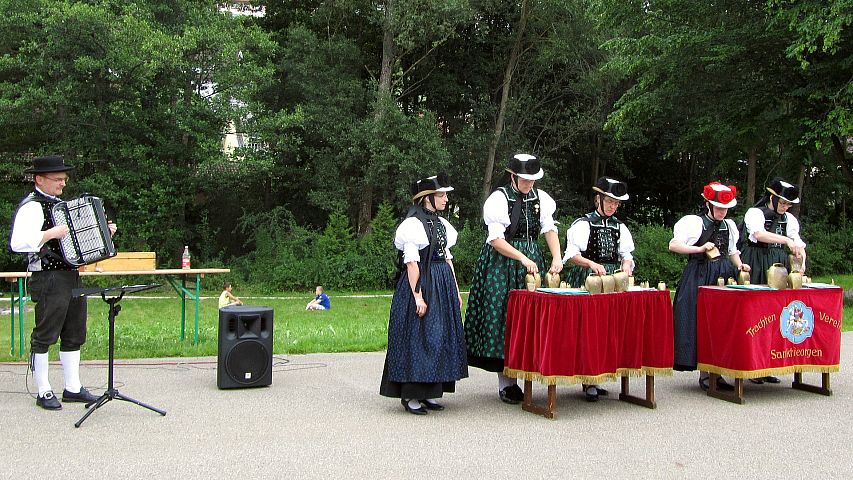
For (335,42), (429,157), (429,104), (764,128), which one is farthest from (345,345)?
(429,104)

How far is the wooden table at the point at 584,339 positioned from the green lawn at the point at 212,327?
3484 mm

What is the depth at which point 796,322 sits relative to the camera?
7062 millimetres

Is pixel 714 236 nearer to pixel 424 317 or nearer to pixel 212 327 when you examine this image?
pixel 424 317

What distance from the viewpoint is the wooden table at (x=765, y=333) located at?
6.79 metres

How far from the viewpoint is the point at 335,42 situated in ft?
78.4

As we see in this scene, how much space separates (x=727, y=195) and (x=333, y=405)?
3.66 metres

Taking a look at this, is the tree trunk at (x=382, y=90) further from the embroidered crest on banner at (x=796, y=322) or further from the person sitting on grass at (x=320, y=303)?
the embroidered crest on banner at (x=796, y=322)

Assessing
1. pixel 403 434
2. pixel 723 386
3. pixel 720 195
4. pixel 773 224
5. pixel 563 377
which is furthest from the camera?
pixel 773 224

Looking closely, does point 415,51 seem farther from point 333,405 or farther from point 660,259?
point 333,405

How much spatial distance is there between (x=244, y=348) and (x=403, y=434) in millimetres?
2030

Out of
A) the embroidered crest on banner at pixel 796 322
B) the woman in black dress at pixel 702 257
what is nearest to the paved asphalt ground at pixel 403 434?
the woman in black dress at pixel 702 257

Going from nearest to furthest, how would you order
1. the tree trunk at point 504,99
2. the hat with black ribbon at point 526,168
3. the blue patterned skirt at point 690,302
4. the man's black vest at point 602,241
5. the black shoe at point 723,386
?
1. the hat with black ribbon at point 526,168
2. the man's black vest at point 602,241
3. the blue patterned skirt at point 690,302
4. the black shoe at point 723,386
5. the tree trunk at point 504,99

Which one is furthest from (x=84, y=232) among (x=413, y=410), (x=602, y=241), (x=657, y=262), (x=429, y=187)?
(x=657, y=262)

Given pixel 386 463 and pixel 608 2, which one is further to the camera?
pixel 608 2
